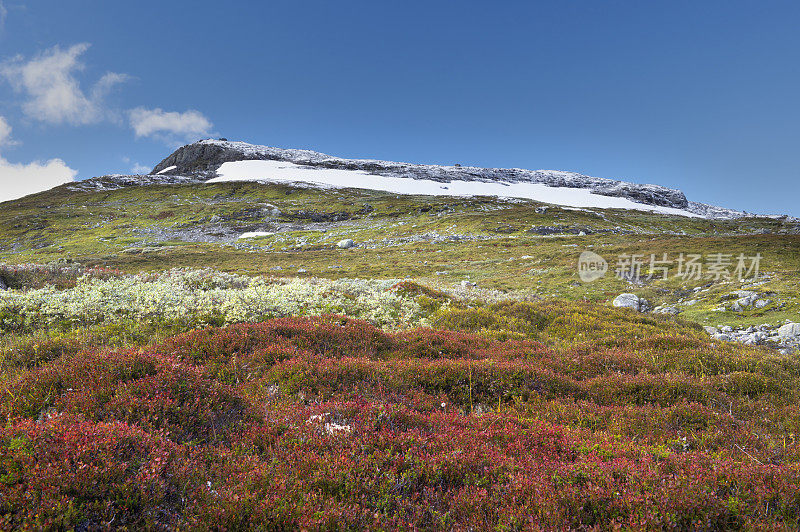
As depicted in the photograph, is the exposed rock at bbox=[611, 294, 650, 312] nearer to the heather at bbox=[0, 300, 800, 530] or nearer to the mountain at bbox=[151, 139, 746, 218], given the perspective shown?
the heather at bbox=[0, 300, 800, 530]

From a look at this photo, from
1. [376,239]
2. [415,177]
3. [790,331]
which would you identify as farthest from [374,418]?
[415,177]

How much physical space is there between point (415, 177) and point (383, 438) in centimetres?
16472

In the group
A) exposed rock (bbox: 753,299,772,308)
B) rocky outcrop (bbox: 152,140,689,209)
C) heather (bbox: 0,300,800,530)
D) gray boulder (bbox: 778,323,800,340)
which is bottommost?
heather (bbox: 0,300,800,530)

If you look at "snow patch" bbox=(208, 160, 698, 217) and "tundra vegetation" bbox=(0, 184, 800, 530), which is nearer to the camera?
"tundra vegetation" bbox=(0, 184, 800, 530)

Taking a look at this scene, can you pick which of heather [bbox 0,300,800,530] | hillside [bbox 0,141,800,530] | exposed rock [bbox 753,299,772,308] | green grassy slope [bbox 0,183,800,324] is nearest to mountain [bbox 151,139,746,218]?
green grassy slope [bbox 0,183,800,324]

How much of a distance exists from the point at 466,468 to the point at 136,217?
382 ft

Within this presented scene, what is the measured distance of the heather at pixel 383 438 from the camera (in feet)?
11.4

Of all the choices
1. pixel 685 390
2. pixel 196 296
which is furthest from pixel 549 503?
pixel 196 296

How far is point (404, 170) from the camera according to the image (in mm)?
173750

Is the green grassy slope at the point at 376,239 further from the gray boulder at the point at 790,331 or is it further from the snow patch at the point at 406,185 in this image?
the snow patch at the point at 406,185

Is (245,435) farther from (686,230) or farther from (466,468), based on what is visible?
(686,230)

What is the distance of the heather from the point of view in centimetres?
348

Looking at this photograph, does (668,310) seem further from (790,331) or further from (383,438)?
(383,438)

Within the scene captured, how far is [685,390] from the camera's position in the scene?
280 inches
